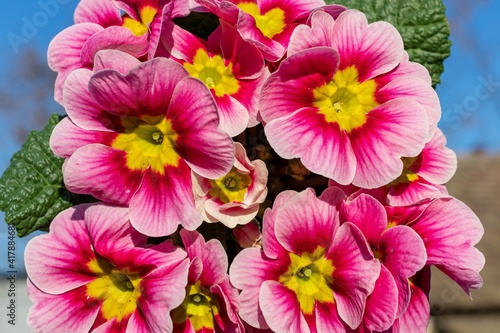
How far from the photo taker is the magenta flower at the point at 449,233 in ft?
2.53

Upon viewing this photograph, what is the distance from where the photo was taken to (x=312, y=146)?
732 millimetres

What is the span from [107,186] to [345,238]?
257 mm

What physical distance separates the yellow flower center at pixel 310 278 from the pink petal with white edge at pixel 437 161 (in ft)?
0.54

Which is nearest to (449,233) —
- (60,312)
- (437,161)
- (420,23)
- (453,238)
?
(453,238)

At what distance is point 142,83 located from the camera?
0.70 metres

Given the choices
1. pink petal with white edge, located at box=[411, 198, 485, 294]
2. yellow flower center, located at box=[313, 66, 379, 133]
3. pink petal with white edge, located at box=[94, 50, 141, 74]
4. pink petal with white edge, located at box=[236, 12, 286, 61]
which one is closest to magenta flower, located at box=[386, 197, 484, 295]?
pink petal with white edge, located at box=[411, 198, 485, 294]

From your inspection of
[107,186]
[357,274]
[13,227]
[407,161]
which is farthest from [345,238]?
[13,227]

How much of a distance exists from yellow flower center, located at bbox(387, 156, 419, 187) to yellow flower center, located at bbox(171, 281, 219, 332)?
24 cm

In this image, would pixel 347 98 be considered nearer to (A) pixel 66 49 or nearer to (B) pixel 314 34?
(B) pixel 314 34

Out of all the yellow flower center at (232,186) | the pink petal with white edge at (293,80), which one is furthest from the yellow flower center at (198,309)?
the pink petal with white edge at (293,80)

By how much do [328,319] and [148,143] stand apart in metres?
0.28

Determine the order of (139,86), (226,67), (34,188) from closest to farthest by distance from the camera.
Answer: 1. (139,86)
2. (226,67)
3. (34,188)

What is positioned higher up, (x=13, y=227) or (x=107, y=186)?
(x=107, y=186)

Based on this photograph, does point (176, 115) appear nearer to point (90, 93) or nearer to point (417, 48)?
point (90, 93)
